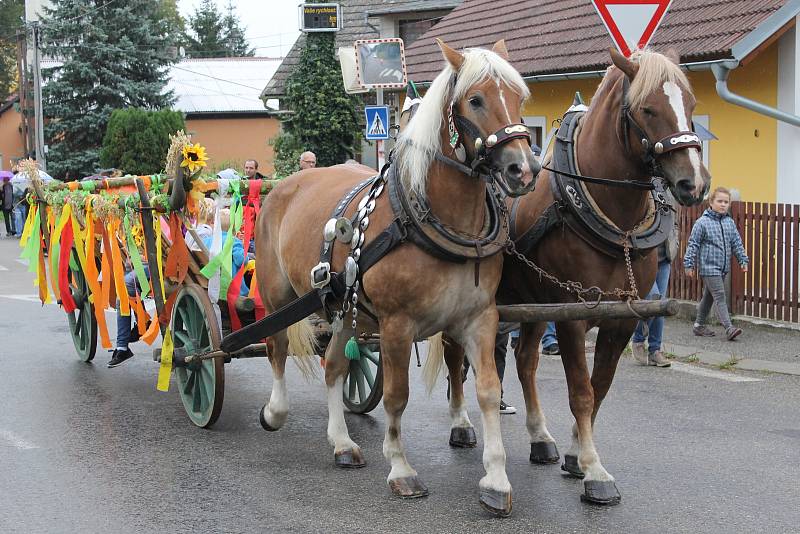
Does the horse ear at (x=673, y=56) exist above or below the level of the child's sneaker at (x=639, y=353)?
above

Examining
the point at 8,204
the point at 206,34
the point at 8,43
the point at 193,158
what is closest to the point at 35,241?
the point at 193,158

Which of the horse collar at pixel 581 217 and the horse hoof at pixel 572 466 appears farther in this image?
the horse hoof at pixel 572 466

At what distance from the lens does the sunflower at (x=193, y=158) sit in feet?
23.0

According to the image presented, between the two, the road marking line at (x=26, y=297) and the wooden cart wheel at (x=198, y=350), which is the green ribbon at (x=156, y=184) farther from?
the road marking line at (x=26, y=297)

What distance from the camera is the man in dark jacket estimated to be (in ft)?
85.7

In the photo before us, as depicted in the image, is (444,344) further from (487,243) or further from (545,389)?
(545,389)

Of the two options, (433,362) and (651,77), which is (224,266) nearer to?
(433,362)

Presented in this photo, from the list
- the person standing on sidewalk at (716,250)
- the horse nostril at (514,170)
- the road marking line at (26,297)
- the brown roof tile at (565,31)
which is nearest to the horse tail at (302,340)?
the horse nostril at (514,170)

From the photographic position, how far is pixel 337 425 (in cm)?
612

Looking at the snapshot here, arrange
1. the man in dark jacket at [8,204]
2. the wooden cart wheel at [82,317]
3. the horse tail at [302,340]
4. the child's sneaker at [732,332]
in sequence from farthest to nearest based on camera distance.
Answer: the man in dark jacket at [8,204]
the child's sneaker at [732,332]
the wooden cart wheel at [82,317]
the horse tail at [302,340]

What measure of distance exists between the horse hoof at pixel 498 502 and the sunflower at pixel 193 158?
3126 mm

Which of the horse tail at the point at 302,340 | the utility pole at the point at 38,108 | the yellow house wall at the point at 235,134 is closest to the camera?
the horse tail at the point at 302,340

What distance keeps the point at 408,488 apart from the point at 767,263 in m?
6.98

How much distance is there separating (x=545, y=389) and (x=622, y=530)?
3366mm
